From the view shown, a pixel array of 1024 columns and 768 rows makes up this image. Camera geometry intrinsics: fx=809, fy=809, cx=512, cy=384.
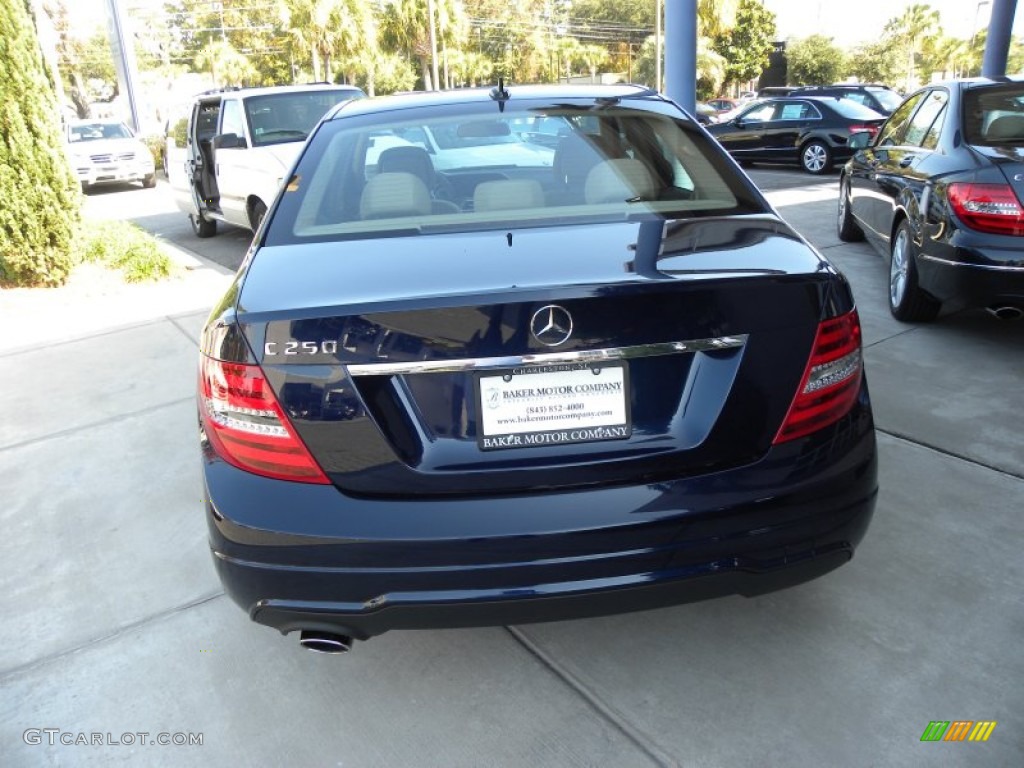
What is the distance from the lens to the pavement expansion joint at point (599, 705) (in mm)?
2080

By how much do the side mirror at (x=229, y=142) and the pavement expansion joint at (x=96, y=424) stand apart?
4348 mm

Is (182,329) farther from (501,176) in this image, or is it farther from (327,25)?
(327,25)

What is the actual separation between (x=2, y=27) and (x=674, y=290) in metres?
7.93

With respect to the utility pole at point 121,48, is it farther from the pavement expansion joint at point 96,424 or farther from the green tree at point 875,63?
the green tree at point 875,63

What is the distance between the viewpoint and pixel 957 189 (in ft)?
14.7

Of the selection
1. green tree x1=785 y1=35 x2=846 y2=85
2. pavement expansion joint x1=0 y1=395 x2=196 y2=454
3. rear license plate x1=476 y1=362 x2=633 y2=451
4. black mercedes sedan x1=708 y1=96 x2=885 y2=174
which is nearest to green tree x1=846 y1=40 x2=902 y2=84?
green tree x1=785 y1=35 x2=846 y2=85

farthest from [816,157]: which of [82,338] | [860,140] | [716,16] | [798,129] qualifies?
[716,16]

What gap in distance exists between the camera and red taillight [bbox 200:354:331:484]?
191cm

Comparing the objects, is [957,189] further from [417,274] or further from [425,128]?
[417,274]

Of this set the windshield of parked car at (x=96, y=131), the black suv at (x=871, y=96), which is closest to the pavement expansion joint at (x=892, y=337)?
the black suv at (x=871, y=96)

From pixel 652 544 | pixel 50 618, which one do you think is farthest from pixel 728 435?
pixel 50 618

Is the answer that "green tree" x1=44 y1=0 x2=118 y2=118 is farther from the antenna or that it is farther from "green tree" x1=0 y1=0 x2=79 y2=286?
the antenna

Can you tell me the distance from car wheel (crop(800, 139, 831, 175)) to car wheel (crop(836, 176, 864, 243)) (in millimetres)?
6160

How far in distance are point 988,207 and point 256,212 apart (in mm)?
6870
